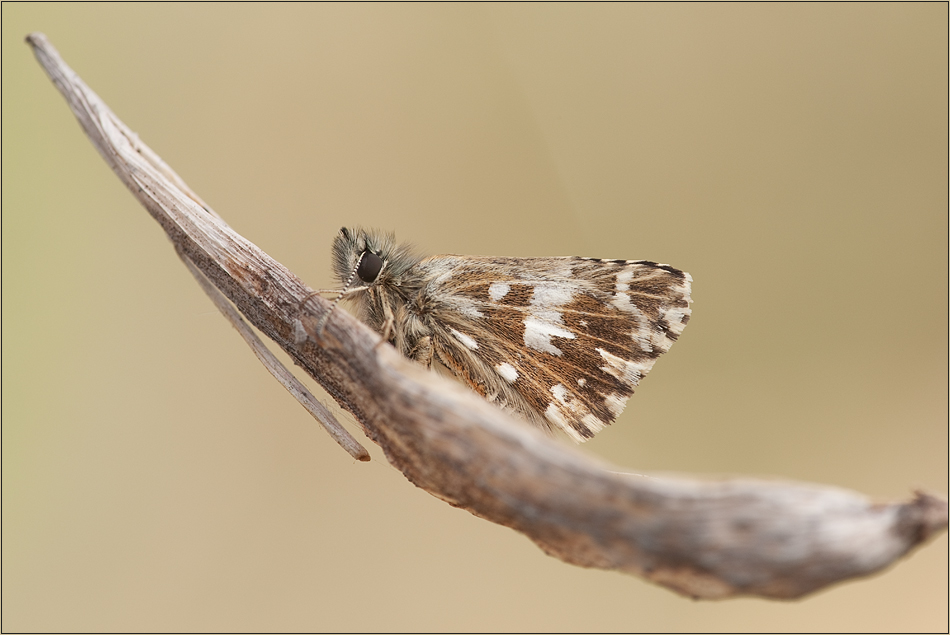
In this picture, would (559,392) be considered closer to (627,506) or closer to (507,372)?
(507,372)

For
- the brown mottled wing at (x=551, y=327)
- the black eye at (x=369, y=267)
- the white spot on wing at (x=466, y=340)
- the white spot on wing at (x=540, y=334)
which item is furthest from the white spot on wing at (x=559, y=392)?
the black eye at (x=369, y=267)

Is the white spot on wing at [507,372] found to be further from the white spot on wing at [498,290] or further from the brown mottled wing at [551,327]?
the white spot on wing at [498,290]

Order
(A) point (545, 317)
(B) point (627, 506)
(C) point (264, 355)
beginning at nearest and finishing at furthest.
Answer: (B) point (627, 506), (C) point (264, 355), (A) point (545, 317)

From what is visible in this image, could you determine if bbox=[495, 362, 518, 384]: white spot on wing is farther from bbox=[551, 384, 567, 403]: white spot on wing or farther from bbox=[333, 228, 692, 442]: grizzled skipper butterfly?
bbox=[551, 384, 567, 403]: white spot on wing

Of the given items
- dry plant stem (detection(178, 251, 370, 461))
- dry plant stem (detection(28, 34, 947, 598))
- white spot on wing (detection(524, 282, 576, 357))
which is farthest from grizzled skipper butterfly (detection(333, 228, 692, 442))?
dry plant stem (detection(28, 34, 947, 598))

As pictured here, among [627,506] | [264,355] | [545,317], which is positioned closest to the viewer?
[627,506]

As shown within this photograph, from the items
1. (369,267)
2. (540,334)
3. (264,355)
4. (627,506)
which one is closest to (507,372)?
(540,334)

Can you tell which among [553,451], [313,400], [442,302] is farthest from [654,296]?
[313,400]
